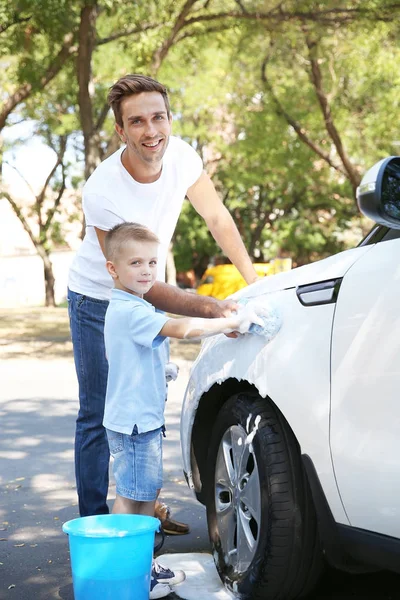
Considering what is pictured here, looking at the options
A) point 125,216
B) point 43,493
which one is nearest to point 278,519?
point 125,216

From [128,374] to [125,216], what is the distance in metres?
0.67

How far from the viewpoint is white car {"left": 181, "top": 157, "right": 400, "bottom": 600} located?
2578 millimetres

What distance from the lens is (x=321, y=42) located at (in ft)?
56.0

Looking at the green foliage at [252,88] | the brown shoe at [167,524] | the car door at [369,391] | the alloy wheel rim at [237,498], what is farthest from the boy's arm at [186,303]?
the green foliage at [252,88]

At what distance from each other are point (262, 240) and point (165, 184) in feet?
132

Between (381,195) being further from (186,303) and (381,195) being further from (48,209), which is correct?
(48,209)

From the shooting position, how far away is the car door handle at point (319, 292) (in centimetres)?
285

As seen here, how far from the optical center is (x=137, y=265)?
10.8 feet

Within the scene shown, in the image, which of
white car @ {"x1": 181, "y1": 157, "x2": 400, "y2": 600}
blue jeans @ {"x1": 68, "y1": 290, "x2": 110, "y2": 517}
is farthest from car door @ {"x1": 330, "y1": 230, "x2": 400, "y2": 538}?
blue jeans @ {"x1": 68, "y1": 290, "x2": 110, "y2": 517}

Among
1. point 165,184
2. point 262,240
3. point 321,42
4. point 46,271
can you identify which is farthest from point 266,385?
point 262,240

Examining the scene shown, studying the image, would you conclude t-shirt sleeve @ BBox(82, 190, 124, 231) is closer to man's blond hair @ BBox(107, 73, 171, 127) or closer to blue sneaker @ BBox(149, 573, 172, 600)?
man's blond hair @ BBox(107, 73, 171, 127)

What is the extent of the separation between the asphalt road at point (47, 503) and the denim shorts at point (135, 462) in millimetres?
555

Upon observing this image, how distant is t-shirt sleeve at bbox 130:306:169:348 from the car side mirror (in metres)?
1.01

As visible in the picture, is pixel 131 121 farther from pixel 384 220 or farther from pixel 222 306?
pixel 384 220
